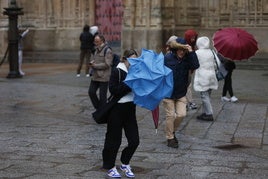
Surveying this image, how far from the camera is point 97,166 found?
7863 millimetres

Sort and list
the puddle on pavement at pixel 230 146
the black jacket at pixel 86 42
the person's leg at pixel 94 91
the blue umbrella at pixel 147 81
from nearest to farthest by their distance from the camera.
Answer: the blue umbrella at pixel 147 81 < the puddle on pavement at pixel 230 146 < the person's leg at pixel 94 91 < the black jacket at pixel 86 42

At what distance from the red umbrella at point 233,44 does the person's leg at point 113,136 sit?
5.24 m

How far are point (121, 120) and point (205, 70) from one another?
4.41m

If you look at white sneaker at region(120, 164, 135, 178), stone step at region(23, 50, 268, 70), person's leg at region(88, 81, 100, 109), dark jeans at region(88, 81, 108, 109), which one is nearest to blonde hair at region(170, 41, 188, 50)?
white sneaker at region(120, 164, 135, 178)

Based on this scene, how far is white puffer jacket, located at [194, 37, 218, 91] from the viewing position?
37.3 feet

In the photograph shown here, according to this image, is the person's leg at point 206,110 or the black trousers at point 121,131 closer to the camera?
the black trousers at point 121,131

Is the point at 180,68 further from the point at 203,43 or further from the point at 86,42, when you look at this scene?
the point at 86,42

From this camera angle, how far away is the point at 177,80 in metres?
9.20

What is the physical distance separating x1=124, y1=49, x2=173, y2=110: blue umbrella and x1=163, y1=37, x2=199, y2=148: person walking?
6.20ft

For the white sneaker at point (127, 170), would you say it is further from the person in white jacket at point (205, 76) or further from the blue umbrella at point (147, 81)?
the person in white jacket at point (205, 76)

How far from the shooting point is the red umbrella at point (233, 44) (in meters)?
12.1

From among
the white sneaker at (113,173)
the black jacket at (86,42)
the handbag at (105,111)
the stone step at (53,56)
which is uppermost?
the black jacket at (86,42)

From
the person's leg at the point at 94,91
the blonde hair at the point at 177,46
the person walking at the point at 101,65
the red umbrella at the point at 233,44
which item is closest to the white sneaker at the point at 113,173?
the blonde hair at the point at 177,46

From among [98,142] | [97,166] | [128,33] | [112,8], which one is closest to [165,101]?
[98,142]
